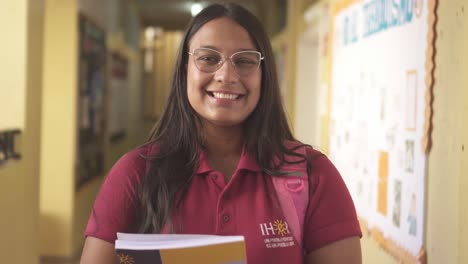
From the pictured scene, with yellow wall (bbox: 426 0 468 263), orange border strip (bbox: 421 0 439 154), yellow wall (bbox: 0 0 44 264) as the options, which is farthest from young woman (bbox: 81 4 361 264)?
yellow wall (bbox: 0 0 44 264)

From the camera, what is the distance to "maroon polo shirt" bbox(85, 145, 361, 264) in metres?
1.41

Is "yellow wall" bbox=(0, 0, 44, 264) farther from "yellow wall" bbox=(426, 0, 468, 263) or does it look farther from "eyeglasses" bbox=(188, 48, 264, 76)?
"yellow wall" bbox=(426, 0, 468, 263)

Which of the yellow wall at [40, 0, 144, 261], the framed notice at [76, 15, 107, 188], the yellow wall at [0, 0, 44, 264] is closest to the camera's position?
the yellow wall at [0, 0, 44, 264]

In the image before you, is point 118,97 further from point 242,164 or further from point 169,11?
point 242,164

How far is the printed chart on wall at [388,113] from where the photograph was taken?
2.15 metres

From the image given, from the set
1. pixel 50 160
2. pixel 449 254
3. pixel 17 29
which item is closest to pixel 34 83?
pixel 17 29

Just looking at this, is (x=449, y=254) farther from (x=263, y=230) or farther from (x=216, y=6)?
(x=216, y=6)

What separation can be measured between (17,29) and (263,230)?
3492mm

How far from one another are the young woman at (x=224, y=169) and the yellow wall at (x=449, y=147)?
55 cm

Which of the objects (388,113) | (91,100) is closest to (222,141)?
(388,113)

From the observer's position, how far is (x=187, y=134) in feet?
5.20

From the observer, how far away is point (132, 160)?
1.47 metres

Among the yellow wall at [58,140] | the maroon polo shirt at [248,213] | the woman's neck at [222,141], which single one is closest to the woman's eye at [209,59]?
the woman's neck at [222,141]

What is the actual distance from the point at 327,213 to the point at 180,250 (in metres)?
0.41
